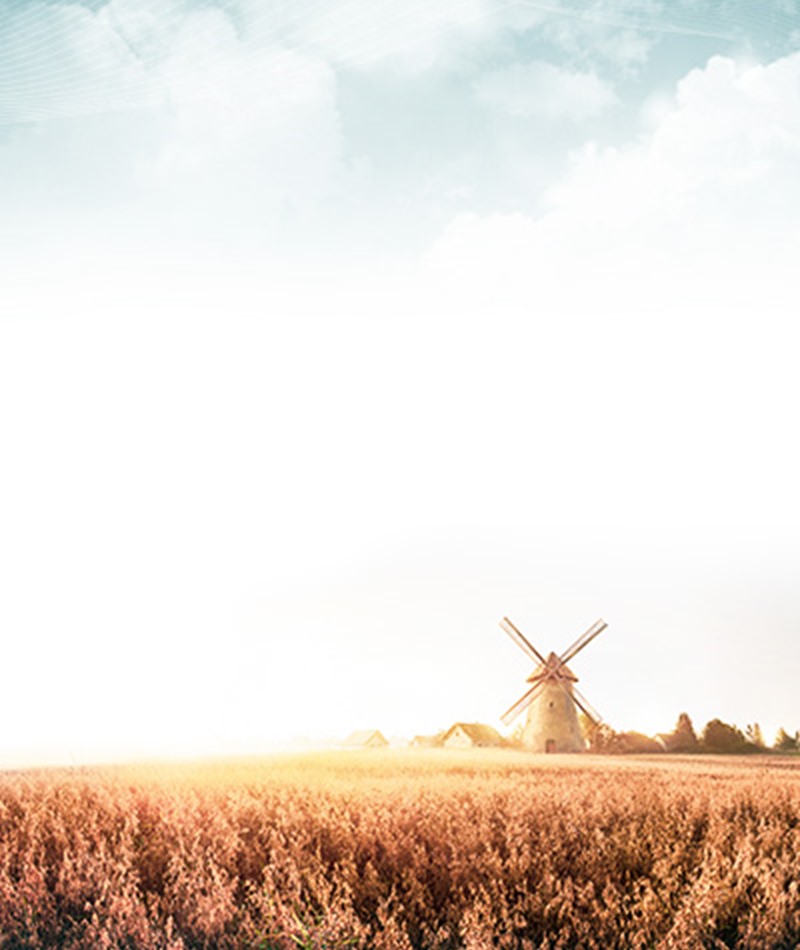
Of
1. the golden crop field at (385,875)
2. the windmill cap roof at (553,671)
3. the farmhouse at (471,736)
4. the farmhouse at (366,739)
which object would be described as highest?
the golden crop field at (385,875)

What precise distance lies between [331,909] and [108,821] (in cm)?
368

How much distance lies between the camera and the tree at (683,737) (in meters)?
54.1

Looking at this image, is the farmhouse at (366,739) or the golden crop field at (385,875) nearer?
the golden crop field at (385,875)

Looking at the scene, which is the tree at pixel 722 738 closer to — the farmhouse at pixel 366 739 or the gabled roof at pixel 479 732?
the gabled roof at pixel 479 732

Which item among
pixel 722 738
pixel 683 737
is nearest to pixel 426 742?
pixel 683 737

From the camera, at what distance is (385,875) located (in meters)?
5.62

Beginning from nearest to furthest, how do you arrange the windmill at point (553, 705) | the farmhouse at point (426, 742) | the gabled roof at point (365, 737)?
the windmill at point (553, 705)
the farmhouse at point (426, 742)
the gabled roof at point (365, 737)

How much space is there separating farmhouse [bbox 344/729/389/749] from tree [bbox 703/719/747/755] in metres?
35.2

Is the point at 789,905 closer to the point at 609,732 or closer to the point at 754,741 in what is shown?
the point at 609,732

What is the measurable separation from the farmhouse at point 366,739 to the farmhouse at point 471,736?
1287 centimetres

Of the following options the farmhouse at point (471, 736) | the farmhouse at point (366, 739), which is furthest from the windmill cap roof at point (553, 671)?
the farmhouse at point (366, 739)

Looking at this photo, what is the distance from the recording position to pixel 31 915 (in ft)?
16.3

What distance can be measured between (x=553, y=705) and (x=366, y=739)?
Result: 37.0 m

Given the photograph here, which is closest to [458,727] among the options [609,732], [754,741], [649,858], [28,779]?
[609,732]
